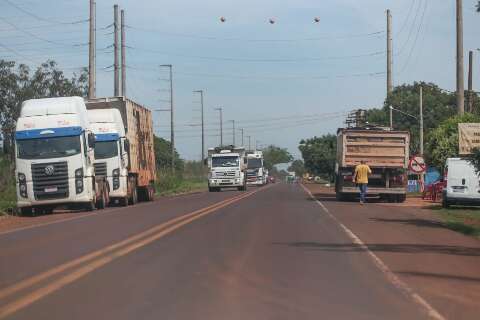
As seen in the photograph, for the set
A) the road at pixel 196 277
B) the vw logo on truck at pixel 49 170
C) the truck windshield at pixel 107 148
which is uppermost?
the truck windshield at pixel 107 148

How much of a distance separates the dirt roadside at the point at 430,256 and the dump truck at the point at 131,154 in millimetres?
12614

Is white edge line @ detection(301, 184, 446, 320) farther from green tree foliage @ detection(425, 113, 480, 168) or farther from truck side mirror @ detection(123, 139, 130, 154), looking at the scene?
green tree foliage @ detection(425, 113, 480, 168)

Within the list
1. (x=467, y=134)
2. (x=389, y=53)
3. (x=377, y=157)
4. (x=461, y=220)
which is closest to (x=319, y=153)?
(x=389, y=53)

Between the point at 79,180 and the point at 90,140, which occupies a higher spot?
the point at 90,140

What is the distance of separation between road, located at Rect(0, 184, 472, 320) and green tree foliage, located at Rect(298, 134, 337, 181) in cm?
8788

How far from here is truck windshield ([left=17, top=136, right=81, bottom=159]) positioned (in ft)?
90.6

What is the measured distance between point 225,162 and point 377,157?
23008 mm

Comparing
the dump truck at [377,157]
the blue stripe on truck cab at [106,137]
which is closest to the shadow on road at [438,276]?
the blue stripe on truck cab at [106,137]

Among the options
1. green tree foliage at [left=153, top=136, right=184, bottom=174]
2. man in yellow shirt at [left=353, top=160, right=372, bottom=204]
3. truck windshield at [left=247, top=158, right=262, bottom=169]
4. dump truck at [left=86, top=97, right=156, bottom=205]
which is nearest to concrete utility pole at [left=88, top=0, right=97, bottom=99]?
dump truck at [left=86, top=97, right=156, bottom=205]

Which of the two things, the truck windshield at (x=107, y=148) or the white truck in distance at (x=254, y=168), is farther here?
the white truck in distance at (x=254, y=168)

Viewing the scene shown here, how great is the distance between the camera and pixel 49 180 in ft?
91.2

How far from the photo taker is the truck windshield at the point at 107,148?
32719 millimetres

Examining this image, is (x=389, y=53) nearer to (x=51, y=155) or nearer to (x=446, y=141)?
(x=446, y=141)

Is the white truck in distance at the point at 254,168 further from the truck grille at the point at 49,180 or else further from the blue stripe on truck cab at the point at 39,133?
the blue stripe on truck cab at the point at 39,133
